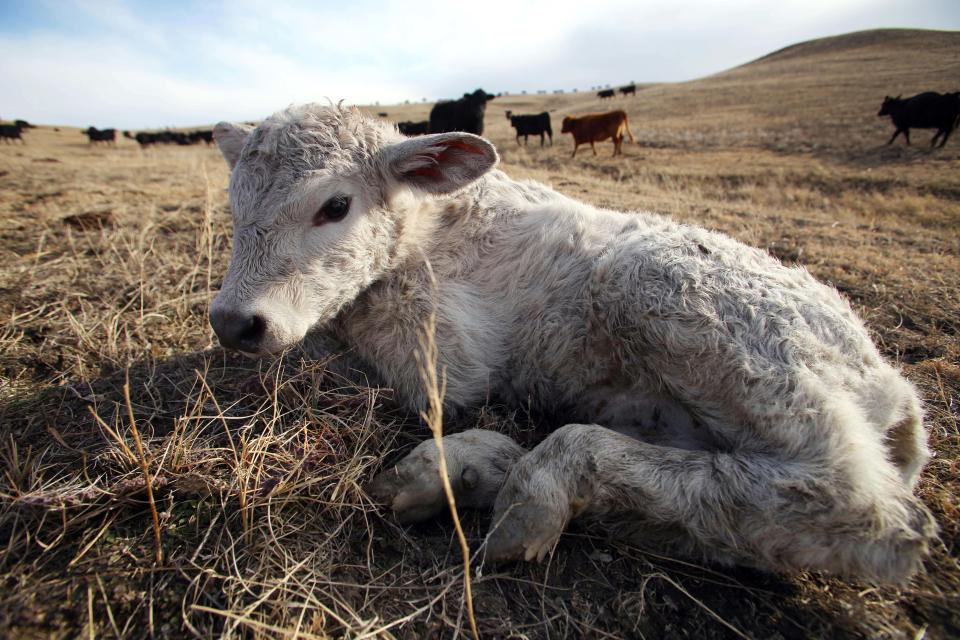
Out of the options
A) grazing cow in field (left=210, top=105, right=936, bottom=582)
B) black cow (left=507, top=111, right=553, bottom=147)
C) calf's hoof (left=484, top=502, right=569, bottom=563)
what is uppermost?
black cow (left=507, top=111, right=553, bottom=147)

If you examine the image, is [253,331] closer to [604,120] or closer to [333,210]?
[333,210]

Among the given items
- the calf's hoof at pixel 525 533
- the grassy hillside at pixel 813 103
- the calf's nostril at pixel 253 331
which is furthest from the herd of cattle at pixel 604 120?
the calf's hoof at pixel 525 533

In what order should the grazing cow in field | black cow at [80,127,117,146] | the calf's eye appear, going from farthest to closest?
black cow at [80,127,117,146], the calf's eye, the grazing cow in field

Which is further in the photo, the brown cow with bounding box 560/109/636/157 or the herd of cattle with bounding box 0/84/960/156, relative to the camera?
the brown cow with bounding box 560/109/636/157

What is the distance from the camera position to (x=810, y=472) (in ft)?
6.77

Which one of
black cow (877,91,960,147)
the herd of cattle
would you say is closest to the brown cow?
the herd of cattle

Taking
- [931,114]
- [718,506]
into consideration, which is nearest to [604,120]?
[931,114]

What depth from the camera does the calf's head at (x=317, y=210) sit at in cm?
245

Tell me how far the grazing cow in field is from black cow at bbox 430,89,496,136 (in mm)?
19750

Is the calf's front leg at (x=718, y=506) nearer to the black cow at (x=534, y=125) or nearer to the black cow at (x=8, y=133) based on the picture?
the black cow at (x=534, y=125)

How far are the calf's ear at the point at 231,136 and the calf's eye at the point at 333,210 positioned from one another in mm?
1244

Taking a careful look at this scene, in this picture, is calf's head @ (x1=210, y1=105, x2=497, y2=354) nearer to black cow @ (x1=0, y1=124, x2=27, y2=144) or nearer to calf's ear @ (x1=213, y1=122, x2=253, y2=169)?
calf's ear @ (x1=213, y1=122, x2=253, y2=169)

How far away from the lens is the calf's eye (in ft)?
8.80

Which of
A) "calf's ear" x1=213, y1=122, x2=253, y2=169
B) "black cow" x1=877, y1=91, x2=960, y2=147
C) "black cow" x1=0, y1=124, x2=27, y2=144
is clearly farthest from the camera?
"black cow" x1=0, y1=124, x2=27, y2=144
